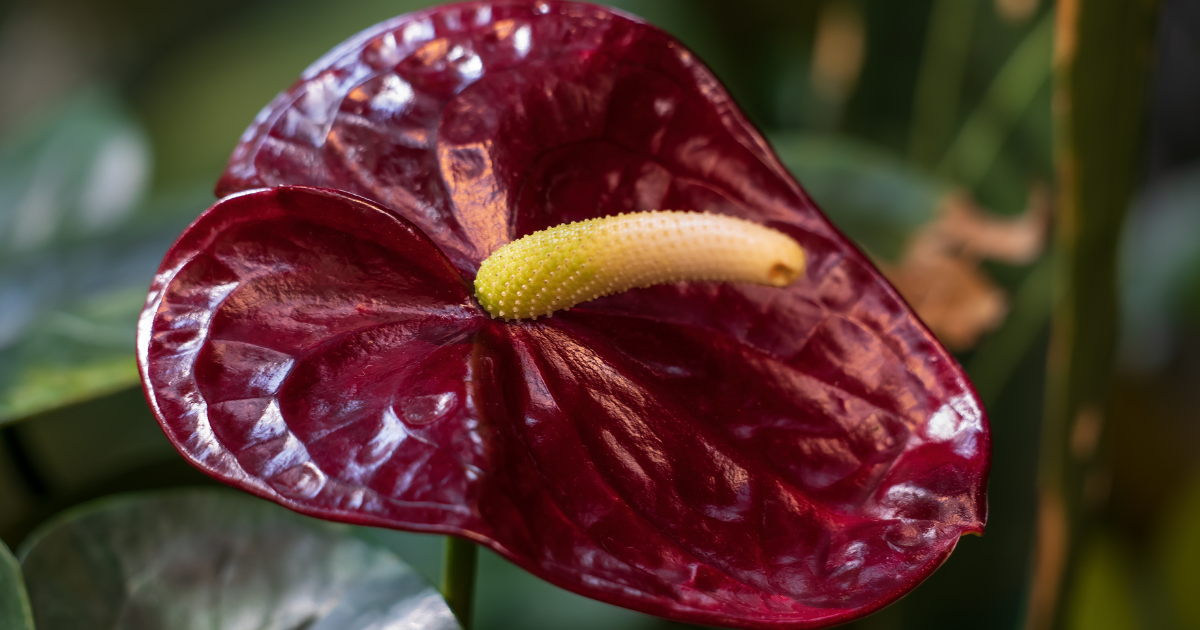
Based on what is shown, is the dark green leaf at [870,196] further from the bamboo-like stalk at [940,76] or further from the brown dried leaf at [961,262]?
the bamboo-like stalk at [940,76]

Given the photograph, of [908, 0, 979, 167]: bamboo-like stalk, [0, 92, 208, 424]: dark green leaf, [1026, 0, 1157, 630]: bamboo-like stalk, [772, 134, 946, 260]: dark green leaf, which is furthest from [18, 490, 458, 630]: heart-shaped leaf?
[908, 0, 979, 167]: bamboo-like stalk

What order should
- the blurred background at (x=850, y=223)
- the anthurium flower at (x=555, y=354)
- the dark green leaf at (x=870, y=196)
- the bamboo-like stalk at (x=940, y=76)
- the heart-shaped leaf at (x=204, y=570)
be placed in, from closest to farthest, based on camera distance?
the anthurium flower at (x=555, y=354)
the heart-shaped leaf at (x=204, y=570)
the blurred background at (x=850, y=223)
the dark green leaf at (x=870, y=196)
the bamboo-like stalk at (x=940, y=76)

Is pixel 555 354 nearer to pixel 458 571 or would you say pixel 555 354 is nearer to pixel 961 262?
pixel 458 571

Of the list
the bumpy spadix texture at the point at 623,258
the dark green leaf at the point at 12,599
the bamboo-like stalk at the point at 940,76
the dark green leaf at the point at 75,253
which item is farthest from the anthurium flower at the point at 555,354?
the bamboo-like stalk at the point at 940,76

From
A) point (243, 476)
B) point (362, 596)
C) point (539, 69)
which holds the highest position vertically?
point (539, 69)

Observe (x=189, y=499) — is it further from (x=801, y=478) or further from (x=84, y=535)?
(x=801, y=478)

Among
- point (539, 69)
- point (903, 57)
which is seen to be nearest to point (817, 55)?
point (903, 57)

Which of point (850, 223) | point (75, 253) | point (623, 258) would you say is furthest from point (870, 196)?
A: point (75, 253)
